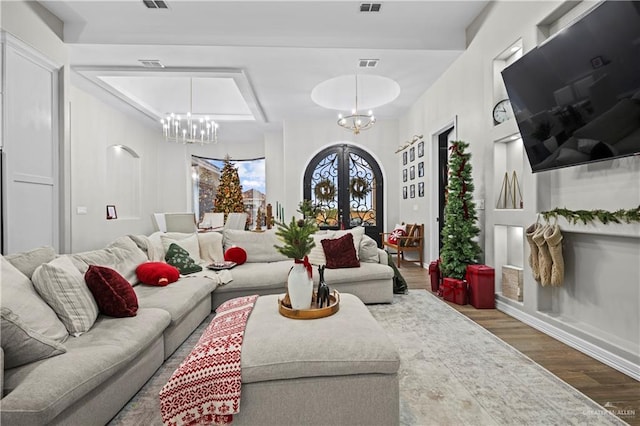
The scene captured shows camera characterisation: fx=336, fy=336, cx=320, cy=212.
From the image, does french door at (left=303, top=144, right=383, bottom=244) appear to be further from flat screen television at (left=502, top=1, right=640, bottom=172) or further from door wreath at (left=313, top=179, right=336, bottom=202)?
flat screen television at (left=502, top=1, right=640, bottom=172)

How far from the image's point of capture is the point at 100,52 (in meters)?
4.48

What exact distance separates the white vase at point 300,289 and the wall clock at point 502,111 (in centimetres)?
306

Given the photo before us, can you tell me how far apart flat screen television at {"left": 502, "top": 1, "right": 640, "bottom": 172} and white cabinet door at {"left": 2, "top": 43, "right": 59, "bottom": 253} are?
475cm

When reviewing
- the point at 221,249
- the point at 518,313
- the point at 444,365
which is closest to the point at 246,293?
the point at 221,249

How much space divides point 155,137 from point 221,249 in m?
5.99

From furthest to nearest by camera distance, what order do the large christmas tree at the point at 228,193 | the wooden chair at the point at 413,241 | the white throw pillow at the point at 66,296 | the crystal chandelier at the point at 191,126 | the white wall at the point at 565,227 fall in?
the large christmas tree at the point at 228,193
the crystal chandelier at the point at 191,126
the wooden chair at the point at 413,241
the white wall at the point at 565,227
the white throw pillow at the point at 66,296

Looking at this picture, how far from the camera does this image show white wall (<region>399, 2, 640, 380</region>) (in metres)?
2.40

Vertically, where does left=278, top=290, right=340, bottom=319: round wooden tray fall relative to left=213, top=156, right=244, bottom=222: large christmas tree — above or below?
below

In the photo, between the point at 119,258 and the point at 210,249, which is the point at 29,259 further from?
the point at 210,249

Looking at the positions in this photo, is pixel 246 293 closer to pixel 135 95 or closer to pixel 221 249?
pixel 221 249

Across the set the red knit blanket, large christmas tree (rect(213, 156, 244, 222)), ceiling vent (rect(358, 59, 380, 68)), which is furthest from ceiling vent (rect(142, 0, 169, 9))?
large christmas tree (rect(213, 156, 244, 222))

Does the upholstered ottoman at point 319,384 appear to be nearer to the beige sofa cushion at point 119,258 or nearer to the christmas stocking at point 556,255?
the beige sofa cushion at point 119,258

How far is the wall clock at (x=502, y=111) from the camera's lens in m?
3.75

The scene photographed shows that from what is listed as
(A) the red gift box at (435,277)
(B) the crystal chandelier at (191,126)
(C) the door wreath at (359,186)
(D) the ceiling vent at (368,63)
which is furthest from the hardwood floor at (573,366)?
(B) the crystal chandelier at (191,126)
